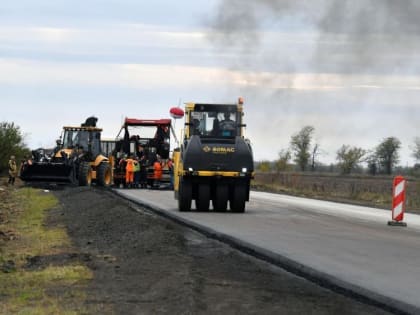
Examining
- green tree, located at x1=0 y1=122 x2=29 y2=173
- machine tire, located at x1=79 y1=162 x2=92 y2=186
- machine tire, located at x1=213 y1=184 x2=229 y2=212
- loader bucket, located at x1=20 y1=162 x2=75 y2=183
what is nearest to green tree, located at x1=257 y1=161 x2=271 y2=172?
green tree, located at x1=0 y1=122 x2=29 y2=173

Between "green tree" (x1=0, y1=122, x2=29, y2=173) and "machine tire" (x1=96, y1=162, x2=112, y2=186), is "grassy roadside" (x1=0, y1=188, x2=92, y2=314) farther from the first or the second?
"green tree" (x1=0, y1=122, x2=29, y2=173)

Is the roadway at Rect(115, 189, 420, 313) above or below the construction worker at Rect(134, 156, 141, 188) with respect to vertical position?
below

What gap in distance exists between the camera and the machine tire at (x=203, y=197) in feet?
85.6

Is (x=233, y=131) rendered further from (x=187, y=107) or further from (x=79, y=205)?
(x=79, y=205)

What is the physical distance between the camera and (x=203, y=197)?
85.8 ft

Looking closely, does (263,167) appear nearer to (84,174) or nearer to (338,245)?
(84,174)

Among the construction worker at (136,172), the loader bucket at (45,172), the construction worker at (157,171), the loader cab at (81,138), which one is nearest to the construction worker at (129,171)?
the construction worker at (136,172)

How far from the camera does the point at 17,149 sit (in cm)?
6794

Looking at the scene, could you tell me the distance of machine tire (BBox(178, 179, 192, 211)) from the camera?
84.5 ft

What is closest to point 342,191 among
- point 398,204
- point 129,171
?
point 129,171

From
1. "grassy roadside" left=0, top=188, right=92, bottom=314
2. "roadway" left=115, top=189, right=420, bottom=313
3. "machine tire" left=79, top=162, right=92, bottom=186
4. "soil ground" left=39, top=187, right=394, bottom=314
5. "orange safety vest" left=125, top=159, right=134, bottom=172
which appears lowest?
"grassy roadside" left=0, top=188, right=92, bottom=314

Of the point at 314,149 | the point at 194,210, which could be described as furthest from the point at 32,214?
the point at 314,149

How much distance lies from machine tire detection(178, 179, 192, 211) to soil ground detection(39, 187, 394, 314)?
20.3 feet

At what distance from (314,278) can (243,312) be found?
2938mm
